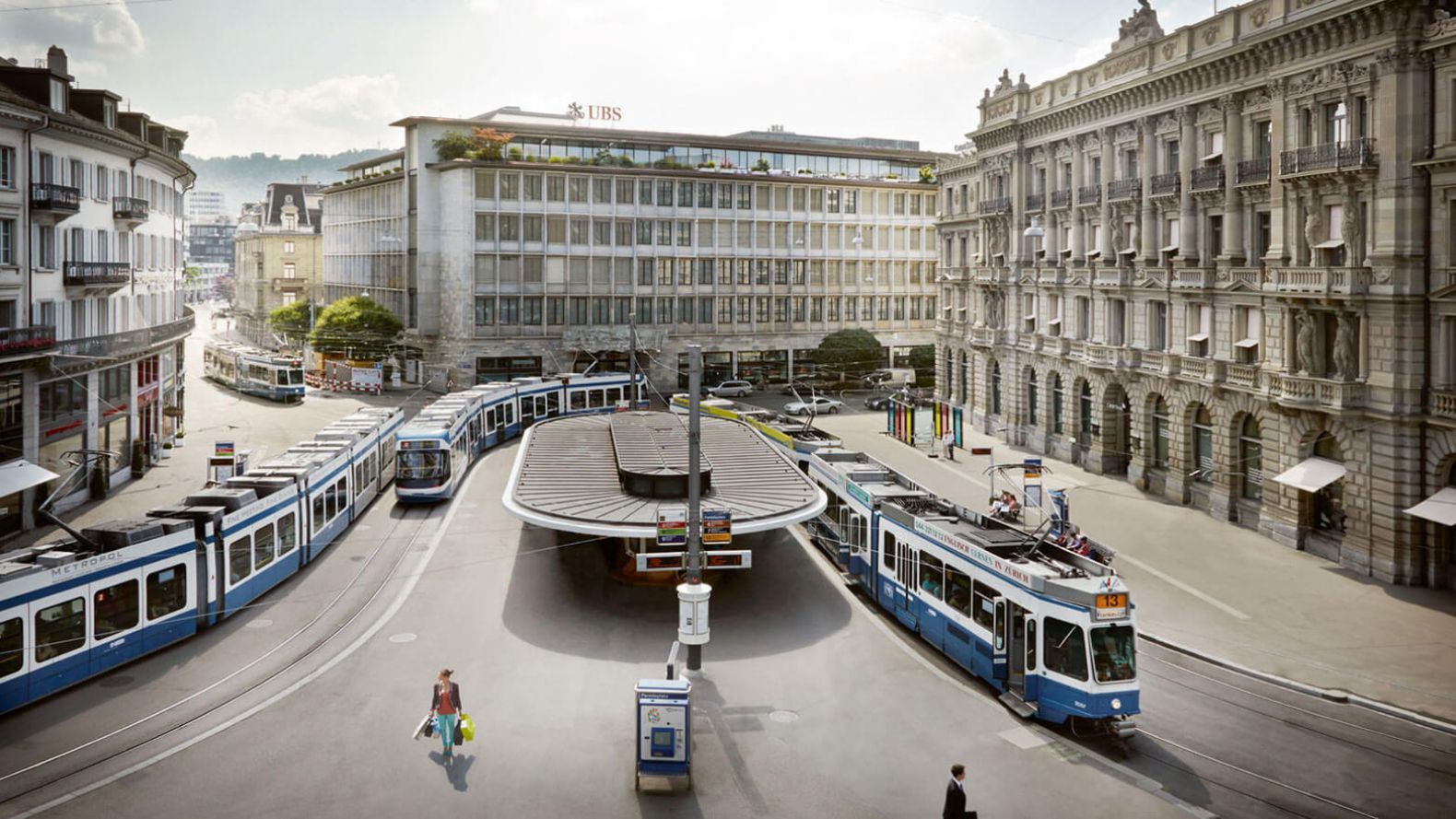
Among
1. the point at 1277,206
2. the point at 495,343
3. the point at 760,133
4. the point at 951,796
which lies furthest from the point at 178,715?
the point at 760,133

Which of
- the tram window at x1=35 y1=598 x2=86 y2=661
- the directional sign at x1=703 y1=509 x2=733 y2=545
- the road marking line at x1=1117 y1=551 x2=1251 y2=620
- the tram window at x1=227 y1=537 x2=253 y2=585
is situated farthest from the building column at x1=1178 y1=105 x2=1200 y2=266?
the tram window at x1=35 y1=598 x2=86 y2=661

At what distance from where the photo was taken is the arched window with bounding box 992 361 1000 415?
69.3 metres

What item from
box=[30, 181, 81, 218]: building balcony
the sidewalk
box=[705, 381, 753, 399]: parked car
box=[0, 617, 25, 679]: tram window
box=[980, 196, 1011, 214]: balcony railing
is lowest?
the sidewalk

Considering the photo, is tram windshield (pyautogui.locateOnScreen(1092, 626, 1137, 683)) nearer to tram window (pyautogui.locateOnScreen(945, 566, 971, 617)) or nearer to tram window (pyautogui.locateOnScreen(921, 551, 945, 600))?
tram window (pyautogui.locateOnScreen(945, 566, 971, 617))

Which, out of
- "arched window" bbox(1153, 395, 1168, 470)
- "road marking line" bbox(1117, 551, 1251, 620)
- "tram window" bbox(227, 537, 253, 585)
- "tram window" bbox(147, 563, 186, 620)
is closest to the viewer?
"tram window" bbox(147, 563, 186, 620)

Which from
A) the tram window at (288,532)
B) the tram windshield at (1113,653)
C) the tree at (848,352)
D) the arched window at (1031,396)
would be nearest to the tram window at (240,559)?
the tram window at (288,532)

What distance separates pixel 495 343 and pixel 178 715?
6776 centimetres

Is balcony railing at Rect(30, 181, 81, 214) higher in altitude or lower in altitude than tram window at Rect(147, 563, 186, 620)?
higher

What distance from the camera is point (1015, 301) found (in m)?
65.4

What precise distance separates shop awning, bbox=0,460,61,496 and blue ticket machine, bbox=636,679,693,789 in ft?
82.4

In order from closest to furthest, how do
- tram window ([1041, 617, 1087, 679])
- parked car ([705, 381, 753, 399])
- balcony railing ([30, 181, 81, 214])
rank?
tram window ([1041, 617, 1087, 679]) < balcony railing ([30, 181, 81, 214]) < parked car ([705, 381, 753, 399])

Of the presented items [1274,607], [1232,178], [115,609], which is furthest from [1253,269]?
[115,609]

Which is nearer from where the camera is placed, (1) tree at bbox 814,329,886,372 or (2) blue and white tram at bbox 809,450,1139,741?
(2) blue and white tram at bbox 809,450,1139,741

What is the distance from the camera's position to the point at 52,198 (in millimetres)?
41656
